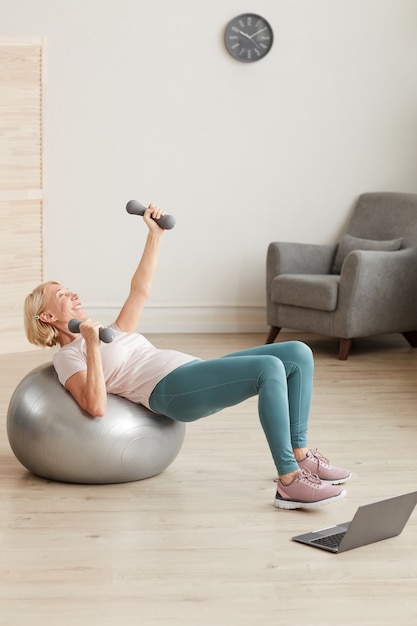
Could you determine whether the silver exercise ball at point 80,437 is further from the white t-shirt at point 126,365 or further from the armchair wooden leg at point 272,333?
the armchair wooden leg at point 272,333

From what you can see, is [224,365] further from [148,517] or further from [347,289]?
[347,289]

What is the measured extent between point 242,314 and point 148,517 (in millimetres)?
3831

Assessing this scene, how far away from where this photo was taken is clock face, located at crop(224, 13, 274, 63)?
658cm

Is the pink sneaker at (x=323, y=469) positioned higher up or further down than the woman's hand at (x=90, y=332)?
further down

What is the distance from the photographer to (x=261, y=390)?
10.7 feet

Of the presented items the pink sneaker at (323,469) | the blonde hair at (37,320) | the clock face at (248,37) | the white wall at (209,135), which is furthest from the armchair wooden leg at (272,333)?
the blonde hair at (37,320)

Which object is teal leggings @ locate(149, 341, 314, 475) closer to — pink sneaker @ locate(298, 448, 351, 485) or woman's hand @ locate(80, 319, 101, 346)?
pink sneaker @ locate(298, 448, 351, 485)

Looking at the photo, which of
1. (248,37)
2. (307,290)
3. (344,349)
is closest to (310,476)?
(344,349)

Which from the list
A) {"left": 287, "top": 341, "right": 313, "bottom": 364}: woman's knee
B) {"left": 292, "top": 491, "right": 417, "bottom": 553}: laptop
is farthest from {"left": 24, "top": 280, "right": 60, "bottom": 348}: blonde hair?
{"left": 292, "top": 491, "right": 417, "bottom": 553}: laptop

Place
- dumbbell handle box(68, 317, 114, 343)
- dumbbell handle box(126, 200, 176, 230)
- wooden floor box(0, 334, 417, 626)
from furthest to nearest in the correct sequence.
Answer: dumbbell handle box(126, 200, 176, 230), dumbbell handle box(68, 317, 114, 343), wooden floor box(0, 334, 417, 626)

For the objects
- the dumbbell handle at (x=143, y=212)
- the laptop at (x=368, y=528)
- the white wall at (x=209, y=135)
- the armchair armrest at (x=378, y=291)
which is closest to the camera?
the laptop at (x=368, y=528)

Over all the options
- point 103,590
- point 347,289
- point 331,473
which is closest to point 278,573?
point 103,590

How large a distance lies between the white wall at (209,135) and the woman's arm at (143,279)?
3047mm

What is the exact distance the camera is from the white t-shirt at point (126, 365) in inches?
134
